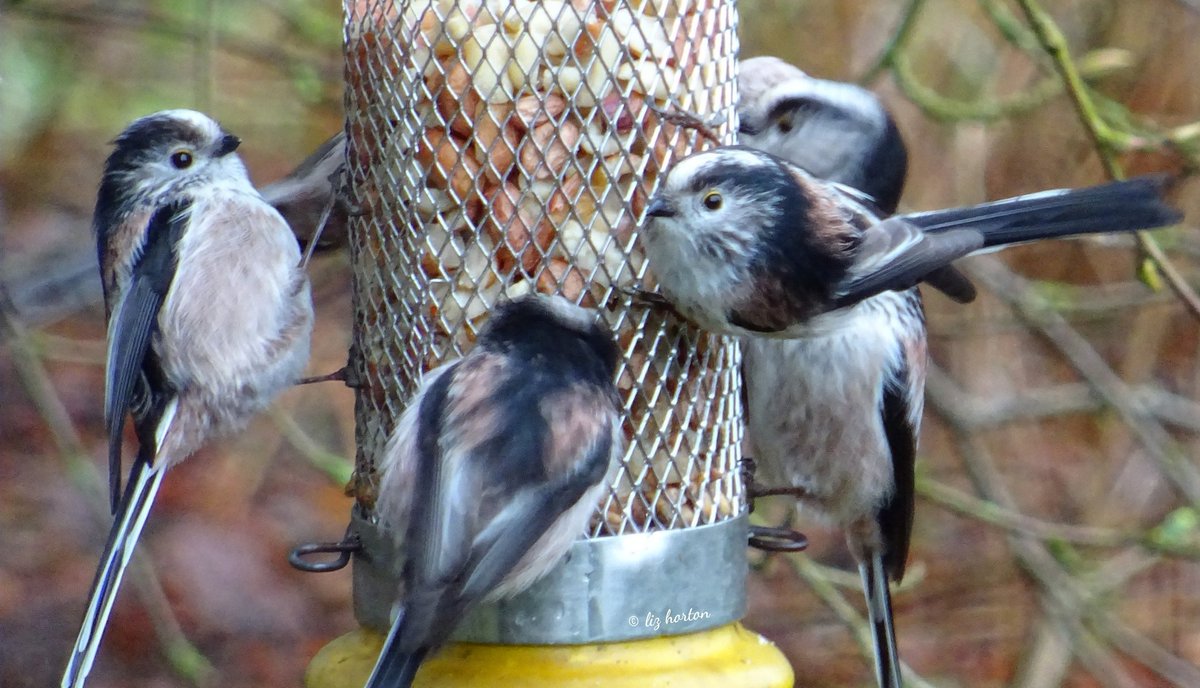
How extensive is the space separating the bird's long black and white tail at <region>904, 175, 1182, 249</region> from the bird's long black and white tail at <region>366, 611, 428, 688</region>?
1122mm

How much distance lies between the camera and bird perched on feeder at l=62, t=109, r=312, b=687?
9.50 feet

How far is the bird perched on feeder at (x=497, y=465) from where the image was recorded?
2117 millimetres

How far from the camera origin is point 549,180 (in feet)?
7.84

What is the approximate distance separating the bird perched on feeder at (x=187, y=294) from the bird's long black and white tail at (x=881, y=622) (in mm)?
1279

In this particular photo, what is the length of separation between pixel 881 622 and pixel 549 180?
1.34m

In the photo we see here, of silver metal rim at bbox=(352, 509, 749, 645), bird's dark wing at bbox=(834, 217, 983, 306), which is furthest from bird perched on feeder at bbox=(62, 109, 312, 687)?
bird's dark wing at bbox=(834, 217, 983, 306)

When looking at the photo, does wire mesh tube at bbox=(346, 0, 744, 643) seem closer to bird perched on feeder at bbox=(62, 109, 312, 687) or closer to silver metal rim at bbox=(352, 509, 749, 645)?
silver metal rim at bbox=(352, 509, 749, 645)

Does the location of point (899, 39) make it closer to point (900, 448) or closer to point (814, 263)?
point (900, 448)

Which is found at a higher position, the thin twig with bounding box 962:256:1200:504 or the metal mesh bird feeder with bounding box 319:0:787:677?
the metal mesh bird feeder with bounding box 319:0:787:677

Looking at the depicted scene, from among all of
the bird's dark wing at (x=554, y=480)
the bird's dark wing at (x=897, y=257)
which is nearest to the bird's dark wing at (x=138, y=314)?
the bird's dark wing at (x=554, y=480)

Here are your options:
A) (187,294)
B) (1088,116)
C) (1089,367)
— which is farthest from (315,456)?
(1089,367)

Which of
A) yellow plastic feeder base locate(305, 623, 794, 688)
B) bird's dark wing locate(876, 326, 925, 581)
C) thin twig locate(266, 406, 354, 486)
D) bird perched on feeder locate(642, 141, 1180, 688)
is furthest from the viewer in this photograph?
thin twig locate(266, 406, 354, 486)

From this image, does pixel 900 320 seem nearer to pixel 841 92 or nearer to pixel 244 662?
pixel 841 92

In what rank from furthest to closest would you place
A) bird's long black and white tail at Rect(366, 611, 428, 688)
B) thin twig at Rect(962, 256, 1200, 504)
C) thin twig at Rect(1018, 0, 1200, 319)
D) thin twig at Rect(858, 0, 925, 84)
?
thin twig at Rect(962, 256, 1200, 504), thin twig at Rect(858, 0, 925, 84), thin twig at Rect(1018, 0, 1200, 319), bird's long black and white tail at Rect(366, 611, 428, 688)
